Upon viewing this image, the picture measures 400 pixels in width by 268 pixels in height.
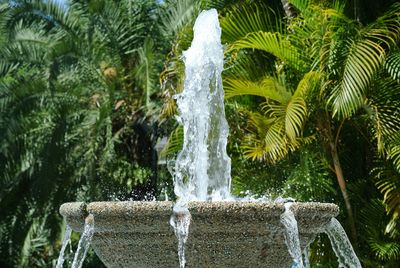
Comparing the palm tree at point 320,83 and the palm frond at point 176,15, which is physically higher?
the palm frond at point 176,15

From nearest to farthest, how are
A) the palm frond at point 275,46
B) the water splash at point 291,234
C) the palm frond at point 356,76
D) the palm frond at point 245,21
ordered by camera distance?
the water splash at point 291,234
the palm frond at point 356,76
the palm frond at point 275,46
the palm frond at point 245,21

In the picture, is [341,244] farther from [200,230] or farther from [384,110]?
[384,110]

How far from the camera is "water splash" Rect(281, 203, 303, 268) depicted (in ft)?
14.6

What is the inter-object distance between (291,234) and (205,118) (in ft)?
6.92

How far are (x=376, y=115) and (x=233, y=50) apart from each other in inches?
76.0

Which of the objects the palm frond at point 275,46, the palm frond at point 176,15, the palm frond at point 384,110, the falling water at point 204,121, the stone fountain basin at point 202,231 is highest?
the palm frond at point 176,15

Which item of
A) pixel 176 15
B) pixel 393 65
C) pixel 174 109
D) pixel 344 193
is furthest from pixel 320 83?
pixel 176 15

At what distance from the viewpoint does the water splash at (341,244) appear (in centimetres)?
525

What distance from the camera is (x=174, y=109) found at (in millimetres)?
10320

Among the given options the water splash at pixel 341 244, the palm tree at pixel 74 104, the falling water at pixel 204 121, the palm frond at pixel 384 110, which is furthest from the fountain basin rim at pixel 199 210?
the palm tree at pixel 74 104

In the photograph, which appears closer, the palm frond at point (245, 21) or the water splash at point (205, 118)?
the water splash at point (205, 118)

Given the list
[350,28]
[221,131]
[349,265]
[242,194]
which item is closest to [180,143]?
[242,194]

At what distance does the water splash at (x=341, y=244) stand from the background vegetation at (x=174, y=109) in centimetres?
287

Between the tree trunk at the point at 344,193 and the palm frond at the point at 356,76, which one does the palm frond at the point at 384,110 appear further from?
the tree trunk at the point at 344,193
